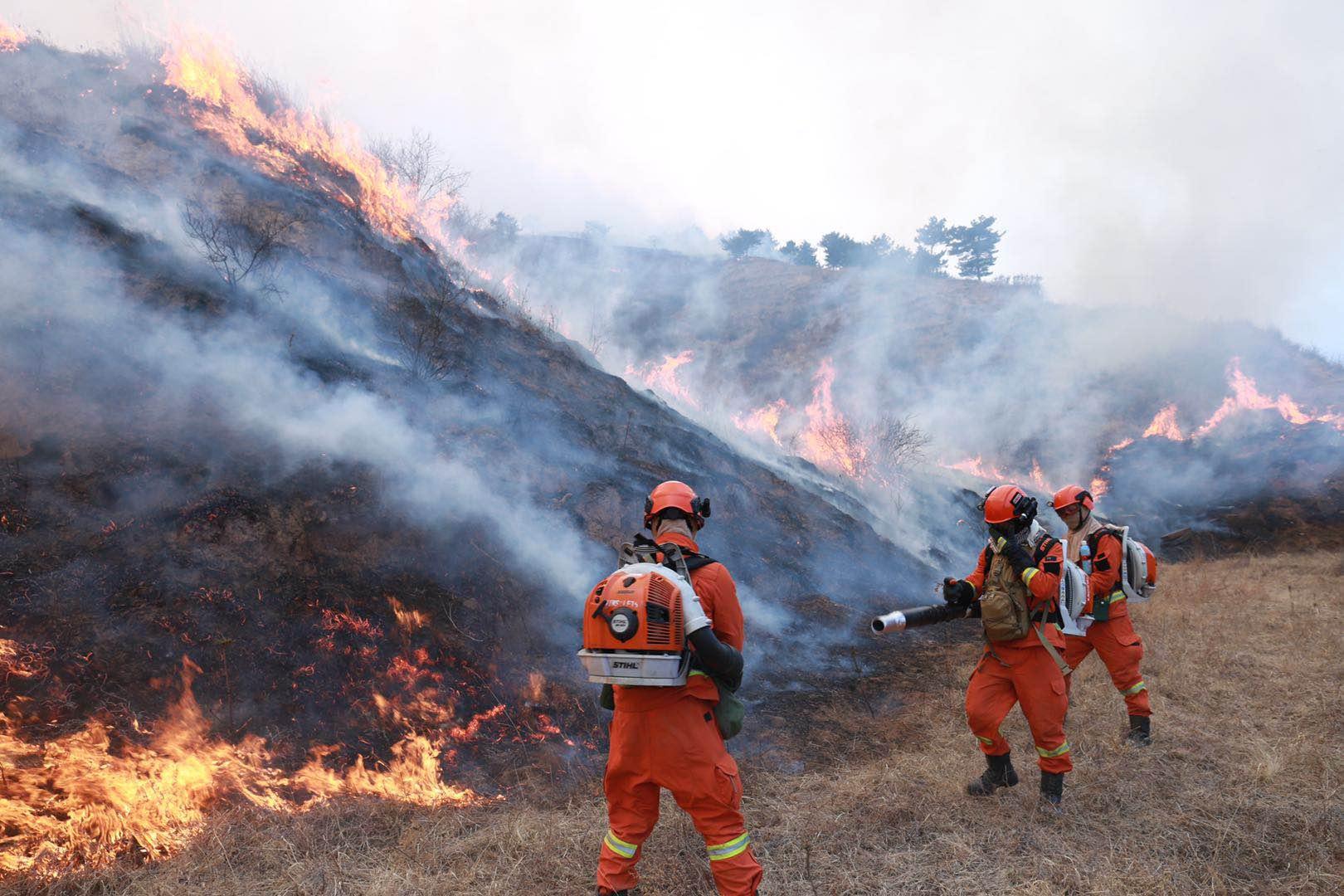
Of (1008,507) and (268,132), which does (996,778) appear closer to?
(1008,507)

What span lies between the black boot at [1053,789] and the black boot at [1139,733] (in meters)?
1.67

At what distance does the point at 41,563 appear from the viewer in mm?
5418

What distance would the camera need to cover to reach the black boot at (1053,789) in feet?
15.2

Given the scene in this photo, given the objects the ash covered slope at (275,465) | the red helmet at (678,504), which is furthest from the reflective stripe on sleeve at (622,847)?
the ash covered slope at (275,465)

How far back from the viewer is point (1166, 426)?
2973 cm

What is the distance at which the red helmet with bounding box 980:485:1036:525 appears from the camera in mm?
4609

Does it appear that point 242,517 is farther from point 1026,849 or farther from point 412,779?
point 1026,849

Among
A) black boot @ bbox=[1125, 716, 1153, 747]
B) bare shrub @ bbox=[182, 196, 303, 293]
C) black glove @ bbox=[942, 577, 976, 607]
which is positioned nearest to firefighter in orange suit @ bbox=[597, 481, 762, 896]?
black glove @ bbox=[942, 577, 976, 607]

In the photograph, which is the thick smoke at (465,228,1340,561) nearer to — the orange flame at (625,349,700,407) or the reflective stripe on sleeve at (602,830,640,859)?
the orange flame at (625,349,700,407)

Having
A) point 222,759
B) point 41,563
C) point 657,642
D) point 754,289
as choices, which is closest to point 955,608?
point 657,642

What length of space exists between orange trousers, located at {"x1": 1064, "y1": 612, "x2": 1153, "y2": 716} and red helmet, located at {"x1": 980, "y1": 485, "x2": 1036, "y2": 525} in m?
1.96

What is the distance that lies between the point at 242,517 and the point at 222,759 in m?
2.60

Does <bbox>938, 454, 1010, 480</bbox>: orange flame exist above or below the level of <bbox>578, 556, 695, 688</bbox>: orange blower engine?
above

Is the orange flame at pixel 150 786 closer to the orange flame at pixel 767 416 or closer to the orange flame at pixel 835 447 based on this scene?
the orange flame at pixel 835 447
